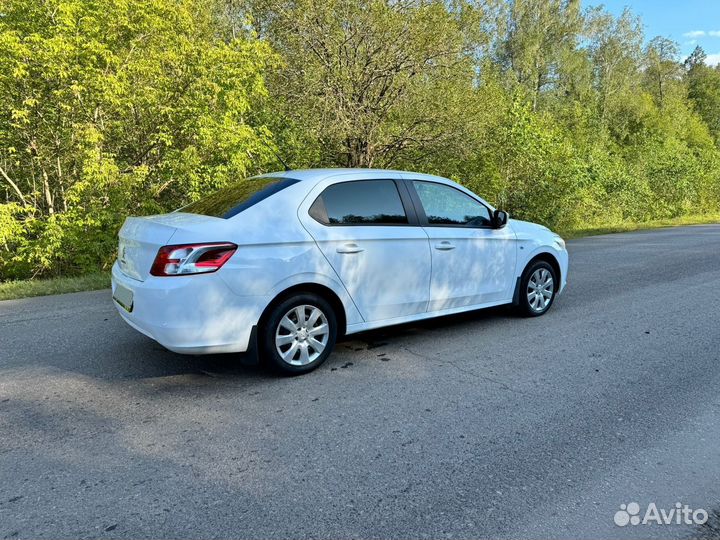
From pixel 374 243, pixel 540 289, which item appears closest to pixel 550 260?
pixel 540 289

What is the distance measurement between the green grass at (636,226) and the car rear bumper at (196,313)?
1365 centimetres

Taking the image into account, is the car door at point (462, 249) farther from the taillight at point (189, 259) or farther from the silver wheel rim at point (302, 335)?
the taillight at point (189, 259)

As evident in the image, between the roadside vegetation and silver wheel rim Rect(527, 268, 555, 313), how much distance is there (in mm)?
7135

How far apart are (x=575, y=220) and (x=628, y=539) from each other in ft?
58.4

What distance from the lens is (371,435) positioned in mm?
3211

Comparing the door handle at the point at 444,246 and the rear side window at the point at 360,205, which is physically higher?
the rear side window at the point at 360,205

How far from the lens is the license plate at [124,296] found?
402 cm

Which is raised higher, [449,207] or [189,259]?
→ [449,207]

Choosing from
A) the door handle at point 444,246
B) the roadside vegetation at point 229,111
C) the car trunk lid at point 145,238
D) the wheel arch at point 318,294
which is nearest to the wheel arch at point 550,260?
the door handle at point 444,246

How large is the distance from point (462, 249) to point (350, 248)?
4.51 ft

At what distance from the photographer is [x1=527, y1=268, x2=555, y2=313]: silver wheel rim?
19.3 ft

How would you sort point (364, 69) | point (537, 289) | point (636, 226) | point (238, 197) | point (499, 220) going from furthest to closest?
1. point (636, 226)
2. point (364, 69)
3. point (537, 289)
4. point (499, 220)
5. point (238, 197)

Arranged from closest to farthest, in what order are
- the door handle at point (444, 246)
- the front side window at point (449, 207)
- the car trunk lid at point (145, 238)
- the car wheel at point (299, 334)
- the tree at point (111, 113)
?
the car trunk lid at point (145, 238)
the car wheel at point (299, 334)
the door handle at point (444, 246)
the front side window at point (449, 207)
the tree at point (111, 113)

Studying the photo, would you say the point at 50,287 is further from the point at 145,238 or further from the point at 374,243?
the point at 374,243
